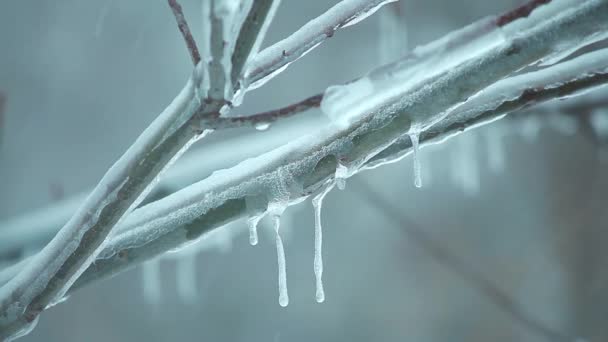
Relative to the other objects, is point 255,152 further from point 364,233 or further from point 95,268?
point 364,233

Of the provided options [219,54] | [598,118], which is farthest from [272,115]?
[598,118]

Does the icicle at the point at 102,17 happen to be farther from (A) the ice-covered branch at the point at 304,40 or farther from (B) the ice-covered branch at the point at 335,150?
(A) the ice-covered branch at the point at 304,40

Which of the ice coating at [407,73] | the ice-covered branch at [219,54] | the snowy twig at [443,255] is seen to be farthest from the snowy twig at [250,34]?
the snowy twig at [443,255]

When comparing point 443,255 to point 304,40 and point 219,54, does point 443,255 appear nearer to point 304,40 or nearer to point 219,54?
point 304,40

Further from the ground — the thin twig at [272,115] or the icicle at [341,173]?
the thin twig at [272,115]

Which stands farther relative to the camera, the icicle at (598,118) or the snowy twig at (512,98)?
the icicle at (598,118)

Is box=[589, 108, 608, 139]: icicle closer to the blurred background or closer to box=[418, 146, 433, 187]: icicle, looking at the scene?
box=[418, 146, 433, 187]: icicle

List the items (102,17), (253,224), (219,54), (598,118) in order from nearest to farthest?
(219,54) < (253,224) < (598,118) < (102,17)
